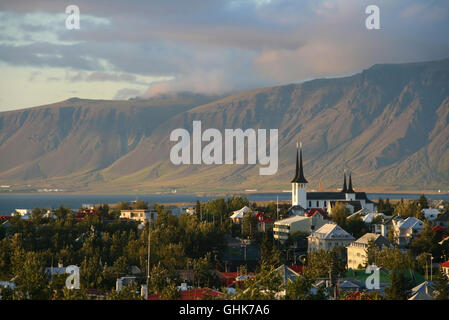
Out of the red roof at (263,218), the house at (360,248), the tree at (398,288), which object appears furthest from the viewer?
the red roof at (263,218)

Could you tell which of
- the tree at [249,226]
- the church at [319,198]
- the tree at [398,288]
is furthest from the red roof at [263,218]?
the tree at [398,288]

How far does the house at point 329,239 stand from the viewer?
95.7m

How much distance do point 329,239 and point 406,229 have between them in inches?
488

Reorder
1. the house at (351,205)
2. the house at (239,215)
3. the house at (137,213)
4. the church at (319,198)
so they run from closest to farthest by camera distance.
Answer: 1. the house at (239,215)
2. the house at (137,213)
3. the house at (351,205)
4. the church at (319,198)

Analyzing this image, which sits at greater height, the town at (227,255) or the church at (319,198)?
the church at (319,198)

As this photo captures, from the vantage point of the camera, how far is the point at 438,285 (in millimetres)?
58750

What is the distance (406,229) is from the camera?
104 meters

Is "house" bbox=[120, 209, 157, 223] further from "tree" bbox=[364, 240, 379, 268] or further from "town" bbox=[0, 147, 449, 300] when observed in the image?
"tree" bbox=[364, 240, 379, 268]

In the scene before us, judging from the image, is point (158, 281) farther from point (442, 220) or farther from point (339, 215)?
point (442, 220)

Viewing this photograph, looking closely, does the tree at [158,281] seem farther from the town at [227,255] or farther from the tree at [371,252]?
the tree at [371,252]

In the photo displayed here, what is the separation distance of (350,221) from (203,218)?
60.8 feet

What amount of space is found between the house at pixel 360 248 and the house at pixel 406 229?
6.06 meters
